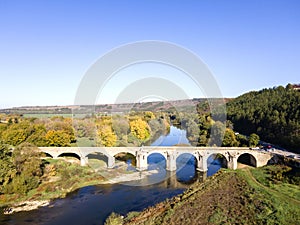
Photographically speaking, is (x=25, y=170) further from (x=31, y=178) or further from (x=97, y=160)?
(x=97, y=160)

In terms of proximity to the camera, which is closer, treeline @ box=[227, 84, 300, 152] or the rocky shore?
the rocky shore

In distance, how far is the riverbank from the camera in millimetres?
27031

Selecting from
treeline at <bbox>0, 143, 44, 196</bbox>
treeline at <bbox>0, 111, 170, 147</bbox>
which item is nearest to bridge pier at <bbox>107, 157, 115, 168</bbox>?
treeline at <bbox>0, 111, 170, 147</bbox>

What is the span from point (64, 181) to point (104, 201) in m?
8.02

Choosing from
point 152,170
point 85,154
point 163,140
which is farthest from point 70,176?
point 163,140

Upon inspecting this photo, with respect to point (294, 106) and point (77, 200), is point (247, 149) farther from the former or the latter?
point (77, 200)

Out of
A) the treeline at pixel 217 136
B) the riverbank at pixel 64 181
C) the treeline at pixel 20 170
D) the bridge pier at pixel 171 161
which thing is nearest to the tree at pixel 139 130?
the treeline at pixel 217 136

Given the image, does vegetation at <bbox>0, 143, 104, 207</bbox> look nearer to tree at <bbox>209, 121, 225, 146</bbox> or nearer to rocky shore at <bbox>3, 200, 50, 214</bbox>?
rocky shore at <bbox>3, 200, 50, 214</bbox>

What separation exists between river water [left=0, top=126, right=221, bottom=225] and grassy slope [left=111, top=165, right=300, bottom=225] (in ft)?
12.2

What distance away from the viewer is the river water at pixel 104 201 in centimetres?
2331

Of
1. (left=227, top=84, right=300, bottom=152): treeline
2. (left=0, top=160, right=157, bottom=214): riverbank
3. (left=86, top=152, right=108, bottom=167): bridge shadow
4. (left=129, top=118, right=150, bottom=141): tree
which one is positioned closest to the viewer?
(left=0, top=160, right=157, bottom=214): riverbank

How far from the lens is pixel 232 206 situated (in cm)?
2066

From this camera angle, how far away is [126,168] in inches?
1572

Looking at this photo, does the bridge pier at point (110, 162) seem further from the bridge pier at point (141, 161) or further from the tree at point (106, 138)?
the tree at point (106, 138)
